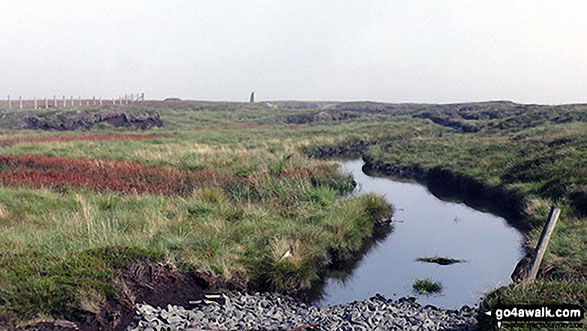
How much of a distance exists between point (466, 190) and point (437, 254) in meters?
9.84

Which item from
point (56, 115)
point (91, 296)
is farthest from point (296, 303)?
point (56, 115)

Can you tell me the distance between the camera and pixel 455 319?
8.45 metres

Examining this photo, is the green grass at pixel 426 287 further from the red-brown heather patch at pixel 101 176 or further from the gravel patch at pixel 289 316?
the red-brown heather patch at pixel 101 176

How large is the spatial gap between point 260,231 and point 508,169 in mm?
14230

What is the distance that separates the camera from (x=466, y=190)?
75.5 feet

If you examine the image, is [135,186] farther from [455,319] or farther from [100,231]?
[455,319]

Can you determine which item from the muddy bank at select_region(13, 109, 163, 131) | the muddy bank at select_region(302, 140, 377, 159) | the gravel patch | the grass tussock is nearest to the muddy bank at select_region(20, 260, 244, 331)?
the gravel patch

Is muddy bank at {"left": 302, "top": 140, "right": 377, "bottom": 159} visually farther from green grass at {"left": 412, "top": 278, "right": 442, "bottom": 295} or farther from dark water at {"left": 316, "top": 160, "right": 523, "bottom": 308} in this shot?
green grass at {"left": 412, "top": 278, "right": 442, "bottom": 295}

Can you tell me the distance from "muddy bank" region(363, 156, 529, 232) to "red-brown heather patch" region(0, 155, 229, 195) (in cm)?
1001

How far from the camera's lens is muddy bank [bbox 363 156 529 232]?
17922 mm

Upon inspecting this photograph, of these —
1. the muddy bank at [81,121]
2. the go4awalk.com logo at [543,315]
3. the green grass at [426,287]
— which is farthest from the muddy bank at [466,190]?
the muddy bank at [81,121]

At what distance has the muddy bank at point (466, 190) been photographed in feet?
58.8

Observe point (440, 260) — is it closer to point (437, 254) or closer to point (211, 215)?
point (437, 254)

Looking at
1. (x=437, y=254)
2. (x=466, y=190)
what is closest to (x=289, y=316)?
(x=437, y=254)
